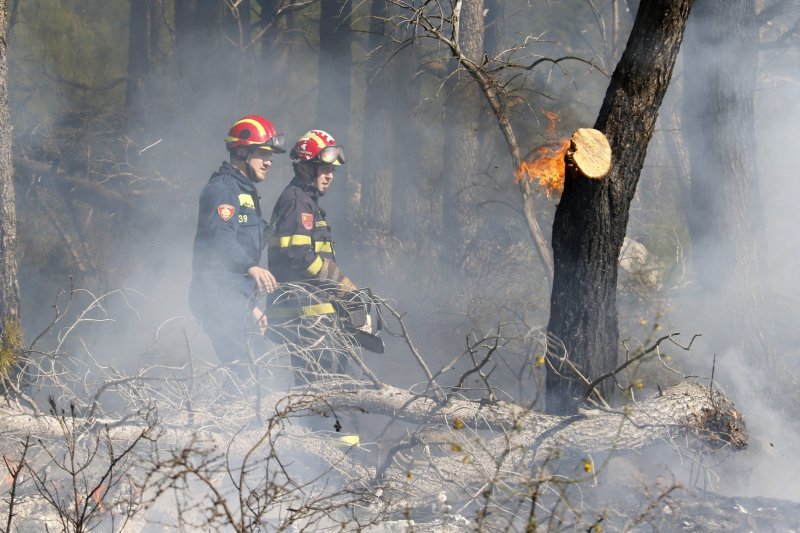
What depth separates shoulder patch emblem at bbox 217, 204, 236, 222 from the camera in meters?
5.91

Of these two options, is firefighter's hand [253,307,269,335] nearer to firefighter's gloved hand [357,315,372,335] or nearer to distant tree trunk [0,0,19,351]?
firefighter's gloved hand [357,315,372,335]

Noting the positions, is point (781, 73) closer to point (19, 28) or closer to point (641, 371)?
point (641, 371)

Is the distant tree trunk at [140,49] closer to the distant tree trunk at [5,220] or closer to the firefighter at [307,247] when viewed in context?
the distant tree trunk at [5,220]

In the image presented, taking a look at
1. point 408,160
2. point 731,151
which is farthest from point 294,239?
point 408,160

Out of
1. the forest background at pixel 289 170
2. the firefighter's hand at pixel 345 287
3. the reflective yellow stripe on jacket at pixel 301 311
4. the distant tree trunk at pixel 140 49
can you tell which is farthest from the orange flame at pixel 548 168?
the distant tree trunk at pixel 140 49

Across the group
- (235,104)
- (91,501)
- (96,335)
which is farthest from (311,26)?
(91,501)

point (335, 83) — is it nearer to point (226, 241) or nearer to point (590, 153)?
point (226, 241)

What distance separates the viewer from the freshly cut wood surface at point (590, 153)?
16.4 ft

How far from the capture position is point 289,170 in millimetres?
10984

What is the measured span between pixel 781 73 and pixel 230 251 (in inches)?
518

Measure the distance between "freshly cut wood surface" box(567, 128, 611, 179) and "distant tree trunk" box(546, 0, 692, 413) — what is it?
0.08 metres

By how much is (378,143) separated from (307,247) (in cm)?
491

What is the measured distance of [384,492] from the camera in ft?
17.3

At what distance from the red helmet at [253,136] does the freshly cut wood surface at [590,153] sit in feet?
7.23
